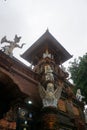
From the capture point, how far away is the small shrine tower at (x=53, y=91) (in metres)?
12.2

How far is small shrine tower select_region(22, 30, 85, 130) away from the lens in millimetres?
12172

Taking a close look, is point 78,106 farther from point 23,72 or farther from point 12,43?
point 12,43

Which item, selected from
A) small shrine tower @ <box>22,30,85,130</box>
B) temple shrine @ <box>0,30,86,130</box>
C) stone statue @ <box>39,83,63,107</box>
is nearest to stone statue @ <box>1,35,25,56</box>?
temple shrine @ <box>0,30,86,130</box>

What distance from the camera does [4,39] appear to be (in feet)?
46.5

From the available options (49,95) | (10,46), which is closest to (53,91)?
(49,95)

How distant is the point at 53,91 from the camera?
13555 millimetres

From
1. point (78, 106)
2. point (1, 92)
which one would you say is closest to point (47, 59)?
point (78, 106)

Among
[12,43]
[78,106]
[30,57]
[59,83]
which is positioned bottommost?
[78,106]

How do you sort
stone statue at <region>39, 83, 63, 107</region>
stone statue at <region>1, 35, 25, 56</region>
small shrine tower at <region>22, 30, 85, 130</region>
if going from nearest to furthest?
small shrine tower at <region>22, 30, 85, 130</region>, stone statue at <region>39, 83, 63, 107</region>, stone statue at <region>1, 35, 25, 56</region>

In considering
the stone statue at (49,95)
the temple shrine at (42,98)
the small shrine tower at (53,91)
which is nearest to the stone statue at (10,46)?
the temple shrine at (42,98)

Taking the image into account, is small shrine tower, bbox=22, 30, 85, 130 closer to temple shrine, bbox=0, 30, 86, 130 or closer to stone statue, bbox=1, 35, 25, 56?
temple shrine, bbox=0, 30, 86, 130

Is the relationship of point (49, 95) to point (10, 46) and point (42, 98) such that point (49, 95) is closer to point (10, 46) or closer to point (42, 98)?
point (42, 98)

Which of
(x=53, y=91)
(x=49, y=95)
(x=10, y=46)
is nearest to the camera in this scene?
(x=49, y=95)

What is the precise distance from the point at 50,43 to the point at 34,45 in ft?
5.63
